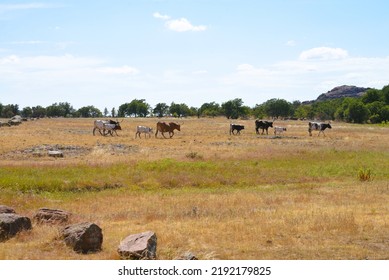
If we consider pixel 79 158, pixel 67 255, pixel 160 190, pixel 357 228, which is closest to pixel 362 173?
pixel 160 190

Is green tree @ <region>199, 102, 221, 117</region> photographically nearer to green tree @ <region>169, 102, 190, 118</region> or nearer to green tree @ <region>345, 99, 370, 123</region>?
green tree @ <region>169, 102, 190, 118</region>

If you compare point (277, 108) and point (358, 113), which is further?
point (277, 108)

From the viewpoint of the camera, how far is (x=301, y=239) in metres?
13.8

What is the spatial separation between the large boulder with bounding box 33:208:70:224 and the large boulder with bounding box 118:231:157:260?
4.83 m

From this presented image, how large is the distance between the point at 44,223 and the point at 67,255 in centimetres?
412

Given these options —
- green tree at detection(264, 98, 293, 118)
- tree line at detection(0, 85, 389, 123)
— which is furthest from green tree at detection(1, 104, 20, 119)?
green tree at detection(264, 98, 293, 118)

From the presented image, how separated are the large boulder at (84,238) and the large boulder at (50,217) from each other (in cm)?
342

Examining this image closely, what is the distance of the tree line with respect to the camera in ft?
403

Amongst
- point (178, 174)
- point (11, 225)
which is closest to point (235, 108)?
point (178, 174)

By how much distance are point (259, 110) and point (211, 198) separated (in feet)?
478

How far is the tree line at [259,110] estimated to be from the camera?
122688 mm

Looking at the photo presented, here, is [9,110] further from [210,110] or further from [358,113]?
[358,113]

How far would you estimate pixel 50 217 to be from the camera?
631 inches

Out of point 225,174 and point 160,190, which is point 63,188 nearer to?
point 160,190
